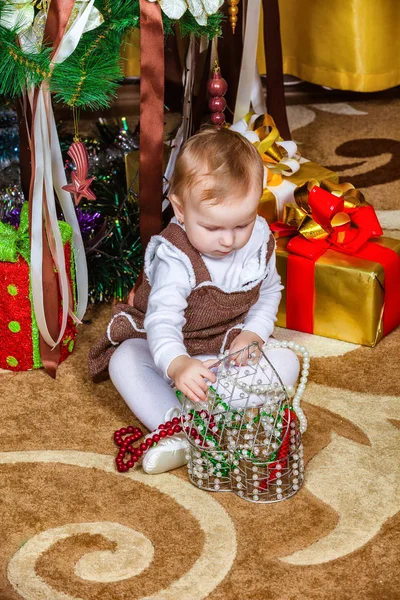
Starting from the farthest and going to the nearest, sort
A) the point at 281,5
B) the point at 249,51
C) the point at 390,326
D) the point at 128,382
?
the point at 281,5 → the point at 249,51 → the point at 390,326 → the point at 128,382

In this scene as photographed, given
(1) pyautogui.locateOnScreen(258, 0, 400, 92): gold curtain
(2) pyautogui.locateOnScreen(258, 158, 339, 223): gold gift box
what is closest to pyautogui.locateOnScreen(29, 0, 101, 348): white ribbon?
(2) pyautogui.locateOnScreen(258, 158, 339, 223): gold gift box

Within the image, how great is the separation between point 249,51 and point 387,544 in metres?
1.05

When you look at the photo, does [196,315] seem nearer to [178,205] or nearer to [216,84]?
[178,205]

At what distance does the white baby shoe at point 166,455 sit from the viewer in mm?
1322

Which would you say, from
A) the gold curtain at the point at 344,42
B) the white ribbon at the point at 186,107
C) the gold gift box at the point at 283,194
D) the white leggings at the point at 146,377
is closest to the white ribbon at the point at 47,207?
the white leggings at the point at 146,377

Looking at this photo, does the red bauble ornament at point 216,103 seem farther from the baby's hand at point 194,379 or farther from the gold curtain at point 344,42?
the gold curtain at point 344,42

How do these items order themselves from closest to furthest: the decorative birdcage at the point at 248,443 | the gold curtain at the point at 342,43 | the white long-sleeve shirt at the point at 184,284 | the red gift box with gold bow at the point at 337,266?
the decorative birdcage at the point at 248,443 < the white long-sleeve shirt at the point at 184,284 < the red gift box with gold bow at the point at 337,266 < the gold curtain at the point at 342,43

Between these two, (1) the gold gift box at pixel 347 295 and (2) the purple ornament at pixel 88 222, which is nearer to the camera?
(1) the gold gift box at pixel 347 295

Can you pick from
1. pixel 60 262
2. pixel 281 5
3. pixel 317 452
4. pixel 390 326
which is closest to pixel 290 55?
pixel 281 5

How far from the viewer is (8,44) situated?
4.26ft

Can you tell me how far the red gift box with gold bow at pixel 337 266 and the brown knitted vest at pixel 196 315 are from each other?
15 centimetres

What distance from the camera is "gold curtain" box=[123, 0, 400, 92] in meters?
2.55

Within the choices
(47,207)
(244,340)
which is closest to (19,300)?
(47,207)

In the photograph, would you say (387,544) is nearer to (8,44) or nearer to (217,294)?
(217,294)
